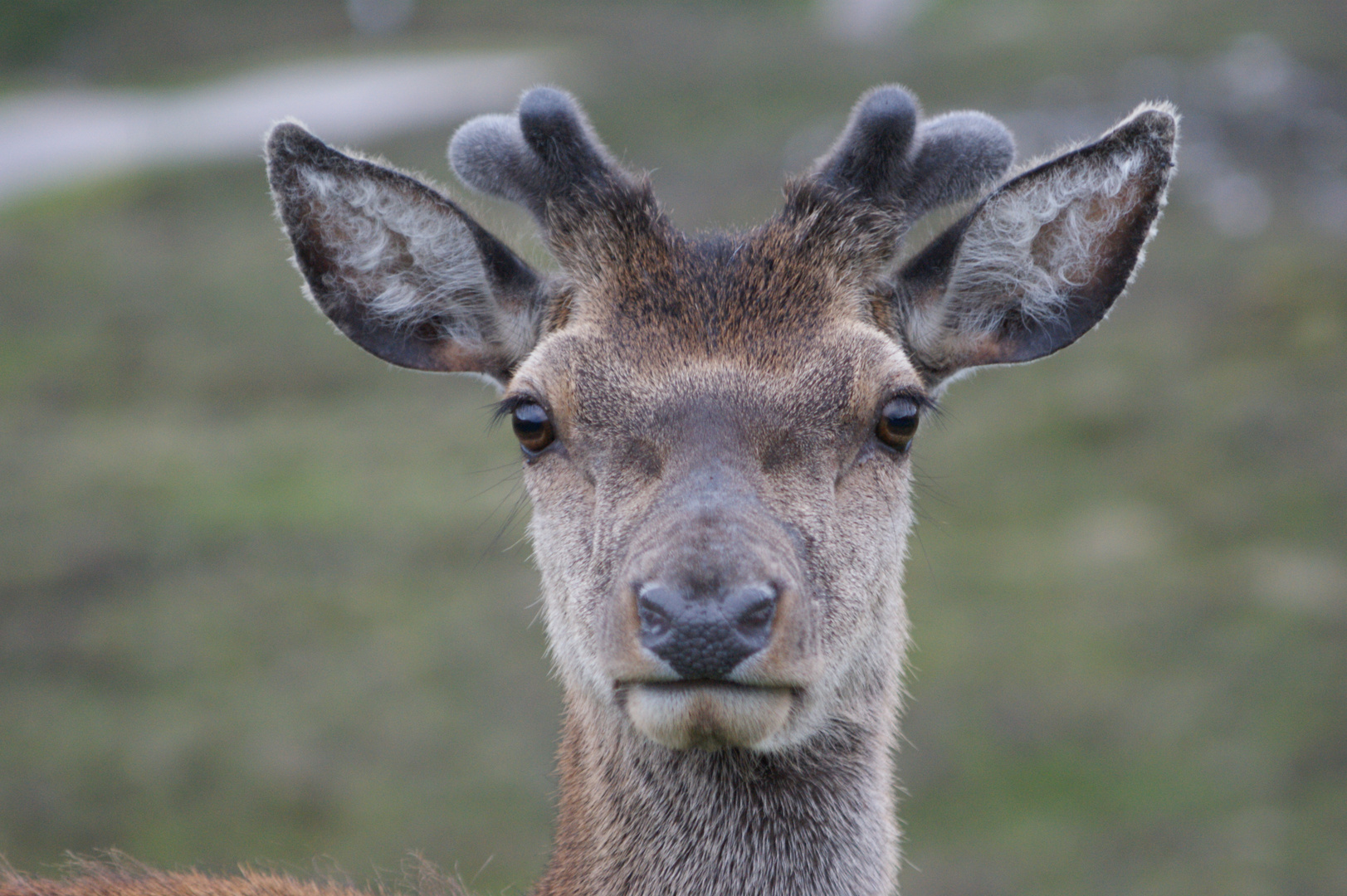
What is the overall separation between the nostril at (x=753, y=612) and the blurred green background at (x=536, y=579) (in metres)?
2.96

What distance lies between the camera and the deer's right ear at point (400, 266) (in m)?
5.79

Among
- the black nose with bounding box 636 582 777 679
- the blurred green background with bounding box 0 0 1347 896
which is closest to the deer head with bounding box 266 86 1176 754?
the black nose with bounding box 636 582 777 679

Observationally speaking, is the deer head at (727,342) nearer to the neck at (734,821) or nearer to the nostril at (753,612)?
the nostril at (753,612)

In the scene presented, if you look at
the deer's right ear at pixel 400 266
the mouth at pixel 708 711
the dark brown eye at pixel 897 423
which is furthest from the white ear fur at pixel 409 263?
the mouth at pixel 708 711

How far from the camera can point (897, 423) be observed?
17.6 ft

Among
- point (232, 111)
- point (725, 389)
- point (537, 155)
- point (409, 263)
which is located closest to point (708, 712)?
point (725, 389)

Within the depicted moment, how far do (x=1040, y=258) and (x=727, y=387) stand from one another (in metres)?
1.78

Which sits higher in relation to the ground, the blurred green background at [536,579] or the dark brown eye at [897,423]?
the dark brown eye at [897,423]

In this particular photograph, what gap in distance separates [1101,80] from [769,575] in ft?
84.5

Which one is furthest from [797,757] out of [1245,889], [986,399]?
[986,399]

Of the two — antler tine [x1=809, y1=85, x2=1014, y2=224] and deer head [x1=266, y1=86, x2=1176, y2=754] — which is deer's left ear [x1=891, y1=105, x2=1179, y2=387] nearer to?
deer head [x1=266, y1=86, x2=1176, y2=754]

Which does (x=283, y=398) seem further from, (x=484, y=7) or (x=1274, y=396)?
(x=484, y=7)

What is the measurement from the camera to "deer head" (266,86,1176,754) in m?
4.53

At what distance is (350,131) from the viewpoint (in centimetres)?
3070
